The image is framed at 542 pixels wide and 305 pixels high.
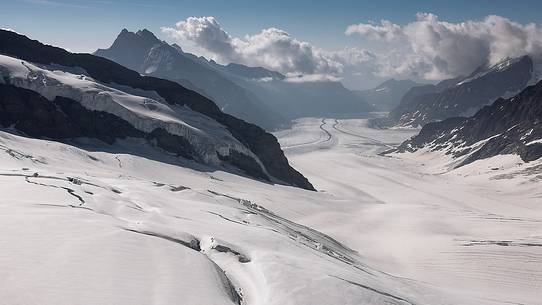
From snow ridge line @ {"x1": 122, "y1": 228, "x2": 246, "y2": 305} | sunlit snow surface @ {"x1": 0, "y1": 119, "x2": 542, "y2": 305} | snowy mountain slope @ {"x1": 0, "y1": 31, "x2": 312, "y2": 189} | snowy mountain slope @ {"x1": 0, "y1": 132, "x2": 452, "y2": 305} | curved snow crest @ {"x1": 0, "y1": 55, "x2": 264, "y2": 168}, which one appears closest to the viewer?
snowy mountain slope @ {"x1": 0, "y1": 132, "x2": 452, "y2": 305}

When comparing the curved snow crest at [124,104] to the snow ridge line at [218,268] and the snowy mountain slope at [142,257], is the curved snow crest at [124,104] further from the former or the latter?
the snow ridge line at [218,268]

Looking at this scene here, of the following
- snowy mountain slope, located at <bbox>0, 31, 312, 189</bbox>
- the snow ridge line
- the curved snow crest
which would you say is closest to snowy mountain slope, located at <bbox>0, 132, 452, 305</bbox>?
the snow ridge line

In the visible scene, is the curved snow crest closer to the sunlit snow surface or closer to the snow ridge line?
the sunlit snow surface

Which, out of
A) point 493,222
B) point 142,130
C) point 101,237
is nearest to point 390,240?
point 493,222

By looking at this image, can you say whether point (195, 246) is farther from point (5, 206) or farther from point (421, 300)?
point (421, 300)

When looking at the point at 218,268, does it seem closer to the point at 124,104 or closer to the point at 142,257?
the point at 142,257

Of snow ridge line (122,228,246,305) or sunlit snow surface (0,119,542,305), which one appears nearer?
sunlit snow surface (0,119,542,305)

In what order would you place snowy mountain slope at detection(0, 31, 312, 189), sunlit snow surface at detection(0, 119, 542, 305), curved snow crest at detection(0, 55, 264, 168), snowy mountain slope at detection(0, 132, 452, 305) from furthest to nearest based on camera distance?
curved snow crest at detection(0, 55, 264, 168)
snowy mountain slope at detection(0, 31, 312, 189)
sunlit snow surface at detection(0, 119, 542, 305)
snowy mountain slope at detection(0, 132, 452, 305)

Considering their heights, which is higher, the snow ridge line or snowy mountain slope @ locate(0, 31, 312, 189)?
snowy mountain slope @ locate(0, 31, 312, 189)
